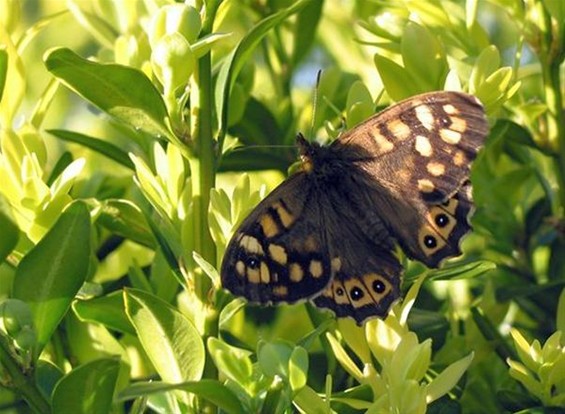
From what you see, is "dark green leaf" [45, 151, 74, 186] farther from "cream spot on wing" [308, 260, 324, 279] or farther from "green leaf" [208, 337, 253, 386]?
"green leaf" [208, 337, 253, 386]

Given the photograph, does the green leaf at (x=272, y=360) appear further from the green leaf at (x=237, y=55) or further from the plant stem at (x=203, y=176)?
the green leaf at (x=237, y=55)

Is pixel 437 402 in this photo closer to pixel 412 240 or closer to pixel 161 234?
pixel 412 240

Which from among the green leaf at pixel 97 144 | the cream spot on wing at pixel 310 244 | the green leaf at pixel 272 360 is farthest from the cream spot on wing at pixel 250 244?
the green leaf at pixel 97 144

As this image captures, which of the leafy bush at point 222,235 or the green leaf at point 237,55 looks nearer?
the leafy bush at point 222,235

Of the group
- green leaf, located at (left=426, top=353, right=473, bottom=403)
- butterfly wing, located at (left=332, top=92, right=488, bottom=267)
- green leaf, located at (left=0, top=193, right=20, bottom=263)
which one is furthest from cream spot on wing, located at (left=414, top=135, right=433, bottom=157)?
green leaf, located at (left=0, top=193, right=20, bottom=263)

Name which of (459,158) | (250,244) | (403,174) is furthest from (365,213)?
(250,244)

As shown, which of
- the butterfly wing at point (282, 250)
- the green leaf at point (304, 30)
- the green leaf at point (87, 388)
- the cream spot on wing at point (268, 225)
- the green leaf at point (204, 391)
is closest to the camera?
the green leaf at point (204, 391)

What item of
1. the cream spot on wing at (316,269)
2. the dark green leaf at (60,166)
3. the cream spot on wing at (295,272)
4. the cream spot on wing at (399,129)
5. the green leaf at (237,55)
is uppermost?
the green leaf at (237,55)
